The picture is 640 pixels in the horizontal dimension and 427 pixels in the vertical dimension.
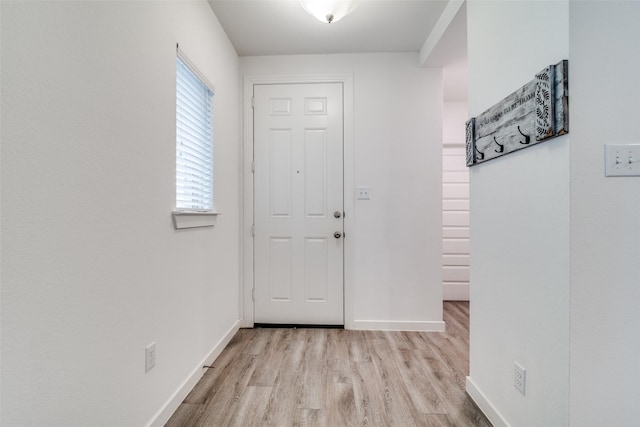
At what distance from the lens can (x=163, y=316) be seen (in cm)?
151

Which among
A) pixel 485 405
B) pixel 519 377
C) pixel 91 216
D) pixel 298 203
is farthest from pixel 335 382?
pixel 91 216

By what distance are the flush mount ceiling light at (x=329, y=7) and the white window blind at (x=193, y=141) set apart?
2.71ft

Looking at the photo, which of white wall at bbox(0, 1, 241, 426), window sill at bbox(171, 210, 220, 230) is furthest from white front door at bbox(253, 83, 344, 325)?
white wall at bbox(0, 1, 241, 426)

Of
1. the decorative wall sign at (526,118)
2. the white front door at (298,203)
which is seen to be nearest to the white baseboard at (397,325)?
the white front door at (298,203)

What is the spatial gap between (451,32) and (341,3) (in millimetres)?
920

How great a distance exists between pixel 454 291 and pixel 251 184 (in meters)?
2.77

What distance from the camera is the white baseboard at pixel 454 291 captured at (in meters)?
3.69

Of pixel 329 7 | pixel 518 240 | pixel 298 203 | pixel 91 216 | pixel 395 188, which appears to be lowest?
pixel 518 240

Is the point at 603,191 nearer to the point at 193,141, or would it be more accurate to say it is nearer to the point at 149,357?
the point at 149,357

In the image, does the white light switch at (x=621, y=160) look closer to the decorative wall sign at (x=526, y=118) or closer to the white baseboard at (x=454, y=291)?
the decorative wall sign at (x=526, y=118)

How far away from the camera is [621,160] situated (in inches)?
39.1

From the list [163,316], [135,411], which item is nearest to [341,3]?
[163,316]

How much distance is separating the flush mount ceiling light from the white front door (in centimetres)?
91

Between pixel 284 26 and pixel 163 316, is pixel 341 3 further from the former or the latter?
pixel 163 316
